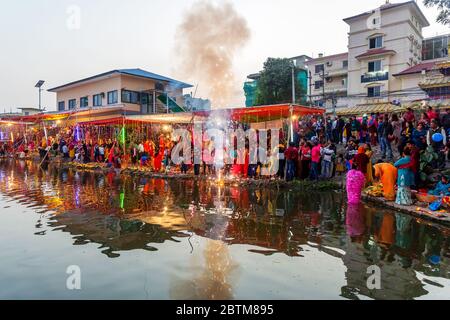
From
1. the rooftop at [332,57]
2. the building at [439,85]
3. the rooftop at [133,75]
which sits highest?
the rooftop at [332,57]

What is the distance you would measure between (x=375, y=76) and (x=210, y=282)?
117 feet

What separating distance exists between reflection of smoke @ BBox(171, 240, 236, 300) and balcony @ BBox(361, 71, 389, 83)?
34.2 m

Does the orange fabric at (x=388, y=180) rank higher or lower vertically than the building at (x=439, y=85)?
lower

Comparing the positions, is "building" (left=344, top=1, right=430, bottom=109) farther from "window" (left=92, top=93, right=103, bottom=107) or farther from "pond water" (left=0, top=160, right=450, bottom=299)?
"pond water" (left=0, top=160, right=450, bottom=299)

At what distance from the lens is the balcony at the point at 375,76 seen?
3447 cm

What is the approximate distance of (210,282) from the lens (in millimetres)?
4680

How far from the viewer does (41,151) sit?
80.5 feet

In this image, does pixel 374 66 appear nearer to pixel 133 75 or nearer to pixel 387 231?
pixel 133 75

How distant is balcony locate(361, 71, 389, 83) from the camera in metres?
34.5

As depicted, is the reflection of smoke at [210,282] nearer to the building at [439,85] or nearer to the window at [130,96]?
the building at [439,85]

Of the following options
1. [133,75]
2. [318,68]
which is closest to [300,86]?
[318,68]

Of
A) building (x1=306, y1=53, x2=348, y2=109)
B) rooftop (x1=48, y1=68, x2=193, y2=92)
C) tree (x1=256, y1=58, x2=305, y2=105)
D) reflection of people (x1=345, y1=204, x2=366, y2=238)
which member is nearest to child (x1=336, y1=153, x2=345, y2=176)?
reflection of people (x1=345, y1=204, x2=366, y2=238)

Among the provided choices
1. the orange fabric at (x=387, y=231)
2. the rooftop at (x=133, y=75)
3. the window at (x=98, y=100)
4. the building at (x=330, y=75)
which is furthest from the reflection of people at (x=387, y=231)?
the building at (x=330, y=75)
